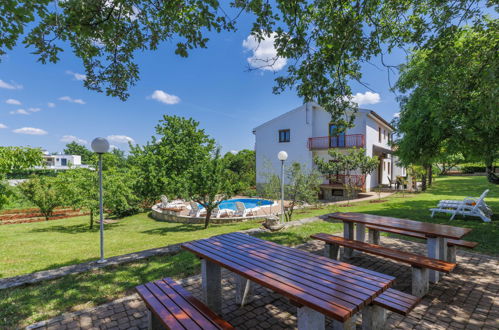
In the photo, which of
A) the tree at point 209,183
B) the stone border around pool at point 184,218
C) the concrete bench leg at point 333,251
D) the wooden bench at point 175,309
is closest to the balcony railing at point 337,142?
the stone border around pool at point 184,218

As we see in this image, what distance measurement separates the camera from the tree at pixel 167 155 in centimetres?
1709

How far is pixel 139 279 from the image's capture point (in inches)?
165

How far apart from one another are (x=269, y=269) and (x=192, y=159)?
56.5 ft

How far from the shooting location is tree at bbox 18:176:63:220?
52.0 ft

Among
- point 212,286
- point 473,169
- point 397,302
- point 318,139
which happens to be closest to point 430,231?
point 397,302

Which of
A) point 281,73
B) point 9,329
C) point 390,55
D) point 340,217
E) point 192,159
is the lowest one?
point 9,329

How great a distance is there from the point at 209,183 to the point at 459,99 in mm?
8257

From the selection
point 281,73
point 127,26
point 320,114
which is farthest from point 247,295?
point 320,114

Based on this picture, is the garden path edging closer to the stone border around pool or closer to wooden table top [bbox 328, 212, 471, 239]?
wooden table top [bbox 328, 212, 471, 239]

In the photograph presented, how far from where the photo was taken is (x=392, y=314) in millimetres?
3225

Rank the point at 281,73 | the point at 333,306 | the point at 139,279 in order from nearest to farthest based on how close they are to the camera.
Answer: the point at 333,306 < the point at 139,279 < the point at 281,73

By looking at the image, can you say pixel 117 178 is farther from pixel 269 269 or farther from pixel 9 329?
pixel 269 269

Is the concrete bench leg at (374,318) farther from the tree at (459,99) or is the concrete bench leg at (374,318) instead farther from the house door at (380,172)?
the house door at (380,172)

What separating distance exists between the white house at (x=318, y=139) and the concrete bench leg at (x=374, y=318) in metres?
15.1
